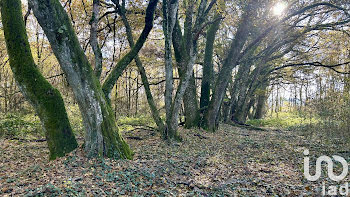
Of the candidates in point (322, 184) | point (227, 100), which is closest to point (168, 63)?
Answer: point (322, 184)

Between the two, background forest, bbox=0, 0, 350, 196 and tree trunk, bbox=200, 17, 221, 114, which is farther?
tree trunk, bbox=200, 17, 221, 114

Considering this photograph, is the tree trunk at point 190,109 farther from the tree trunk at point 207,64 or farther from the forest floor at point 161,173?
the forest floor at point 161,173

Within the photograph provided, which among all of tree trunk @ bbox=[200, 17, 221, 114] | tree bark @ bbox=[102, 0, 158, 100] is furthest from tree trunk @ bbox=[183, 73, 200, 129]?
tree bark @ bbox=[102, 0, 158, 100]

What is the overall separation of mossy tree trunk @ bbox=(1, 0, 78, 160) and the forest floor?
41cm

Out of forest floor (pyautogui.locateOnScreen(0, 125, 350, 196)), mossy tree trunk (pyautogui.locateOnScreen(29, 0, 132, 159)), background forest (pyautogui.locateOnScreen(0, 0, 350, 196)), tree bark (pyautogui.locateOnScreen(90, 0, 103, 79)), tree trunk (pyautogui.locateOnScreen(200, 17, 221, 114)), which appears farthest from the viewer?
tree trunk (pyautogui.locateOnScreen(200, 17, 221, 114))

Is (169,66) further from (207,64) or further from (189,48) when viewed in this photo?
(207,64)

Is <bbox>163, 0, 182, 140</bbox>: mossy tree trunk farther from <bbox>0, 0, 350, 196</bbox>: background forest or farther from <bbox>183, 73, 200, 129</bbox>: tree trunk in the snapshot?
<bbox>183, 73, 200, 129</bbox>: tree trunk

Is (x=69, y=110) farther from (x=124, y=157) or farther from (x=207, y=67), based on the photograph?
(x=207, y=67)

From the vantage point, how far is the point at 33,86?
15.5ft

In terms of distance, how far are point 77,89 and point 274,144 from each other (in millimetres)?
6619

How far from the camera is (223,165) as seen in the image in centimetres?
548

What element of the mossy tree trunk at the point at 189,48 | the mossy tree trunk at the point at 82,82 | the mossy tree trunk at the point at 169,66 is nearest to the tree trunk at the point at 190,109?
the mossy tree trunk at the point at 189,48

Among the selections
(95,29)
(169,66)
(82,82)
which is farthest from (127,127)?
(82,82)

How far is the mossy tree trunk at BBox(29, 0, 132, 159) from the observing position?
407 centimetres
